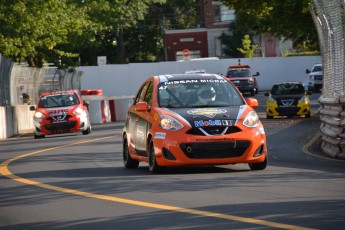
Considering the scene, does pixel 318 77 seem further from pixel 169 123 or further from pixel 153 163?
pixel 169 123

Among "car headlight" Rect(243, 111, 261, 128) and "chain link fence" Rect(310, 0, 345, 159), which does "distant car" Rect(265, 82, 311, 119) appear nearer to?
"chain link fence" Rect(310, 0, 345, 159)

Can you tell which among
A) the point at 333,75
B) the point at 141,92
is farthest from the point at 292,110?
the point at 141,92

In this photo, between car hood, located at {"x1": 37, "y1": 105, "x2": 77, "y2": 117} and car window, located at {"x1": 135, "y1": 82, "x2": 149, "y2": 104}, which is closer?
car window, located at {"x1": 135, "y1": 82, "x2": 149, "y2": 104}

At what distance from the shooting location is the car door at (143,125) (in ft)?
54.7

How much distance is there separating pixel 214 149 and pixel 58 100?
1971cm

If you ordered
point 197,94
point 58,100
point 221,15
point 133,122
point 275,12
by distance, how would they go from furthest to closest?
point 221,15 → point 275,12 → point 58,100 → point 133,122 → point 197,94

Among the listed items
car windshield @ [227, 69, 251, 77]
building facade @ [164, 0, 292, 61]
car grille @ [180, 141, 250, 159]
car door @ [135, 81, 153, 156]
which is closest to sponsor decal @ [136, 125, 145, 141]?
car door @ [135, 81, 153, 156]

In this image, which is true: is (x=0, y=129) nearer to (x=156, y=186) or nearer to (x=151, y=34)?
(x=156, y=186)

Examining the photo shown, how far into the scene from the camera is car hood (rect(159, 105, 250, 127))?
1556cm

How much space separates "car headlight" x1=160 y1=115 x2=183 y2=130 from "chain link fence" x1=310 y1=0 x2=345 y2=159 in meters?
4.15

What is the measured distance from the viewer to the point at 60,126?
33.7 m

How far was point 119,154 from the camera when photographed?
22.7 m

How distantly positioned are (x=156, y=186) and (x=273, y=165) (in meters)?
4.28

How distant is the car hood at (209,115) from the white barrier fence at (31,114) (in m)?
21.6
